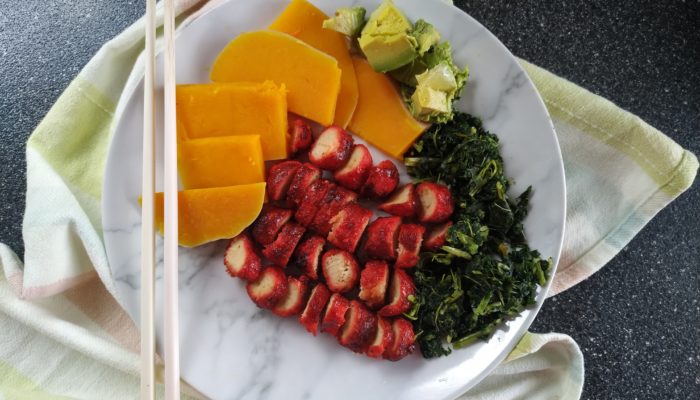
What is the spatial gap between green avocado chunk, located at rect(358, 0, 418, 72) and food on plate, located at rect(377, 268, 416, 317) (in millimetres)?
788

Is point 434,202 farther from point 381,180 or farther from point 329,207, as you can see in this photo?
point 329,207

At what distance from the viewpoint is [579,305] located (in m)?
2.64

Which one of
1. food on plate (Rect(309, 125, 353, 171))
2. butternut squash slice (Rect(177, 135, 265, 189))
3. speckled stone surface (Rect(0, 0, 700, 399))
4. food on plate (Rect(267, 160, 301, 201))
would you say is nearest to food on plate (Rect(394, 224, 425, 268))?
food on plate (Rect(309, 125, 353, 171))

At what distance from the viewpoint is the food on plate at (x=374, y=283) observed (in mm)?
2205

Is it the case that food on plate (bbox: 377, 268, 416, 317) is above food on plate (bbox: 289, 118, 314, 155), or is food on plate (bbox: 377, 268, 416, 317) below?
below

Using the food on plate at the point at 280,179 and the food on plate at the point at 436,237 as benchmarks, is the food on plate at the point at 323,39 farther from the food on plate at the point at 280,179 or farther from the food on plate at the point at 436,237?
the food on plate at the point at 436,237

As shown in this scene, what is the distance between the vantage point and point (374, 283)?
221 centimetres

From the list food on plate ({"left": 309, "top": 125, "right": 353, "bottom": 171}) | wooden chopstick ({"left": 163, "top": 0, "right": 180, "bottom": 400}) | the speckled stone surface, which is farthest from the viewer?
the speckled stone surface

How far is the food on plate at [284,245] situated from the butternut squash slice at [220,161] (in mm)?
220

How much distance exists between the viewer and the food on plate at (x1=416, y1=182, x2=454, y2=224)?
88.8 inches

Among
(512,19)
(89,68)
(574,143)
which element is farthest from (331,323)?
(512,19)

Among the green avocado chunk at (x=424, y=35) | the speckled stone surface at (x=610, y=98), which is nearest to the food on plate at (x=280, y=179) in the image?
the green avocado chunk at (x=424, y=35)

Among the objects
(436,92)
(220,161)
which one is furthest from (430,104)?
(220,161)

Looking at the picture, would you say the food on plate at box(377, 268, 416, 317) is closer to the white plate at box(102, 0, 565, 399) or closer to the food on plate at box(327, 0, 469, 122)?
the white plate at box(102, 0, 565, 399)
